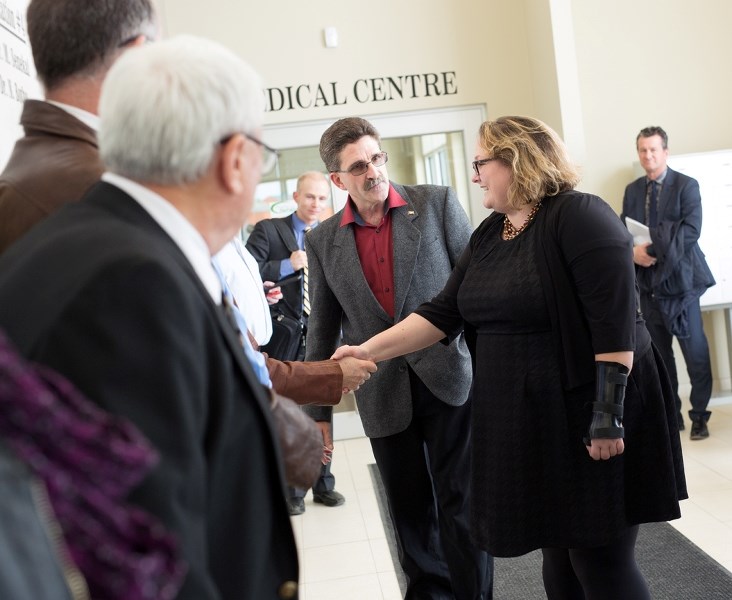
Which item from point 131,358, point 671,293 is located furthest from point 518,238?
point 671,293

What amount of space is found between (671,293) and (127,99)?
4803 millimetres

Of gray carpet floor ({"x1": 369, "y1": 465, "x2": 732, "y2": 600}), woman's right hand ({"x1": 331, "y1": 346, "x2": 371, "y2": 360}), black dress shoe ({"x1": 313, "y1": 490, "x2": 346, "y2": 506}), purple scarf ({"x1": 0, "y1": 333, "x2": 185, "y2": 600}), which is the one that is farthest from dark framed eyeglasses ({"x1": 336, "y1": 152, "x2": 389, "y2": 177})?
black dress shoe ({"x1": 313, "y1": 490, "x2": 346, "y2": 506})

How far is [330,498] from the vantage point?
15.4ft

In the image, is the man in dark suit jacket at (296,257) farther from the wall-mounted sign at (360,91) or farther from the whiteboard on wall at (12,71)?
the whiteboard on wall at (12,71)

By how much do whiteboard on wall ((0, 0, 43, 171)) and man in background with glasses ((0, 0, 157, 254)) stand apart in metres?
0.60

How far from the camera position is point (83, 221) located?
1001 millimetres

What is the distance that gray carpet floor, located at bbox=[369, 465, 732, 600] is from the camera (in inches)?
121

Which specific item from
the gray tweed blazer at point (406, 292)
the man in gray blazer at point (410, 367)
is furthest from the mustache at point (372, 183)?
the gray tweed blazer at point (406, 292)

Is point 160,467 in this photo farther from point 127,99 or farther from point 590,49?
point 590,49

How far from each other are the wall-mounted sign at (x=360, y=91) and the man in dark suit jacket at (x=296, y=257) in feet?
5.35

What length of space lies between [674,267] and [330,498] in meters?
2.49

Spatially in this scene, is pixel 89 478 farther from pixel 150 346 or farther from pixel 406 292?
pixel 406 292

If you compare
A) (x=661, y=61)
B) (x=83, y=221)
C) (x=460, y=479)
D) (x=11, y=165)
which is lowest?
(x=460, y=479)

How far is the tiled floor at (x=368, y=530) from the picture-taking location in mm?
3510
